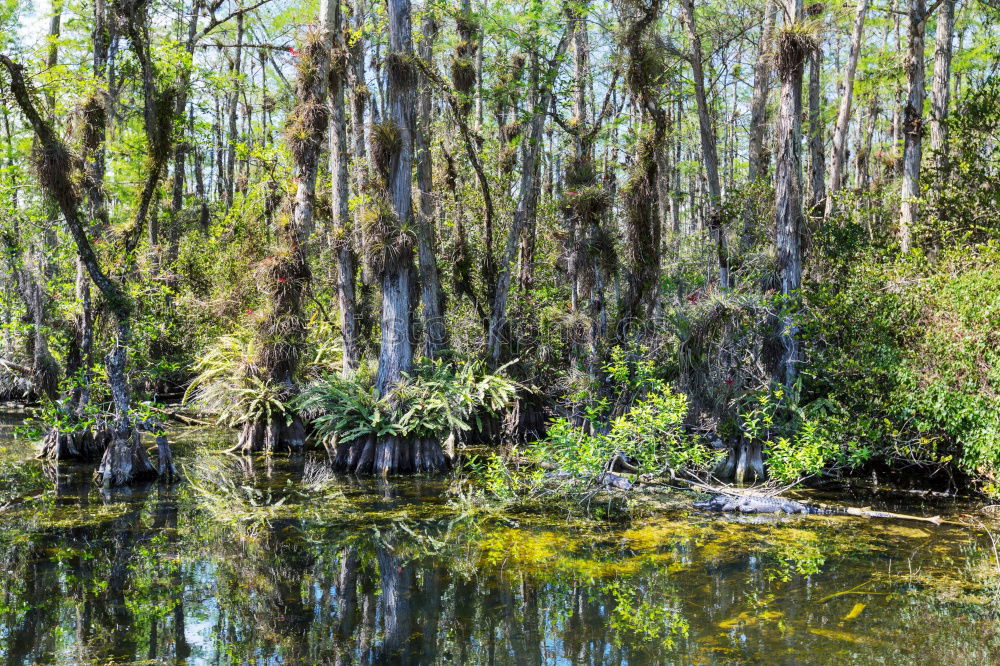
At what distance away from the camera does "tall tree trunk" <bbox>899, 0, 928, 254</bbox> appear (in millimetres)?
12984

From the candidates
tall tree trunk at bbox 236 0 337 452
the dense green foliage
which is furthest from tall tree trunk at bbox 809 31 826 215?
tall tree trunk at bbox 236 0 337 452

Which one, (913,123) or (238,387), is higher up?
(913,123)

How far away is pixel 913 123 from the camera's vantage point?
12992mm

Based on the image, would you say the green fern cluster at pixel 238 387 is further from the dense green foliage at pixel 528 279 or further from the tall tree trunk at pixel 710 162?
the tall tree trunk at pixel 710 162

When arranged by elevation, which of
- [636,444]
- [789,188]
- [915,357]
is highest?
[789,188]

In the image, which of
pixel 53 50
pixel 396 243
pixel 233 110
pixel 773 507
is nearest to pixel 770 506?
pixel 773 507

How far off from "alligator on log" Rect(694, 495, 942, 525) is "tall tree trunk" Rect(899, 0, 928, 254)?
5.70 m

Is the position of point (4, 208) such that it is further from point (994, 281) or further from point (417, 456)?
point (994, 281)

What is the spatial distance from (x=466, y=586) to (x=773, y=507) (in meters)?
4.36

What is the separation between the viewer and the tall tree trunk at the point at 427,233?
1455 cm

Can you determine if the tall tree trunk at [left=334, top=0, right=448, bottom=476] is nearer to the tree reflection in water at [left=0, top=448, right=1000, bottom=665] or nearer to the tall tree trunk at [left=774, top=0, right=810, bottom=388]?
the tree reflection in water at [left=0, top=448, right=1000, bottom=665]

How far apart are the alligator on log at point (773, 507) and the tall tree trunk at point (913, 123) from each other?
224 inches

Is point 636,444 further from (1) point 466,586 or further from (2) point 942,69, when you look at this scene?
(2) point 942,69

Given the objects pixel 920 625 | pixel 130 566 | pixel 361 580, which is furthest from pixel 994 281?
pixel 130 566
